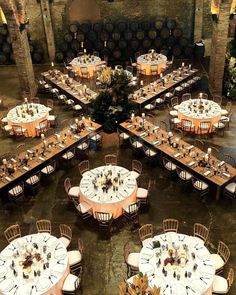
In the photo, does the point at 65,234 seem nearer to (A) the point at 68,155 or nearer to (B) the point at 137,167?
(A) the point at 68,155

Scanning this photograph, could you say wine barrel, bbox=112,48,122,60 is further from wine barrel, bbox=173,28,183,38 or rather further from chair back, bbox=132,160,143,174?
chair back, bbox=132,160,143,174

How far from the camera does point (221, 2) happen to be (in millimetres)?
13617

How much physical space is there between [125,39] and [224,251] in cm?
1296

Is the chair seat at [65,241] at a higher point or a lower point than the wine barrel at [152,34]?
lower

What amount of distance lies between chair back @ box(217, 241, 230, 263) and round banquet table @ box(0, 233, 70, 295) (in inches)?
129

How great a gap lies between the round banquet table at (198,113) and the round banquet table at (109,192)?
3.84m

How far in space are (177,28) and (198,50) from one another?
1.47m

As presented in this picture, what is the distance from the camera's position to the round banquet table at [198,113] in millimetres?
12930

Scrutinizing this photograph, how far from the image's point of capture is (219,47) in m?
14.5

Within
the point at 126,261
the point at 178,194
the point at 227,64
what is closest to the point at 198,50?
the point at 227,64

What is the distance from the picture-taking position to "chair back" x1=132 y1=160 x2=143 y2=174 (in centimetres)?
1116

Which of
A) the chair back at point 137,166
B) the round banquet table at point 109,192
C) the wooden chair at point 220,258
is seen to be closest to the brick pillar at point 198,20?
the chair back at point 137,166

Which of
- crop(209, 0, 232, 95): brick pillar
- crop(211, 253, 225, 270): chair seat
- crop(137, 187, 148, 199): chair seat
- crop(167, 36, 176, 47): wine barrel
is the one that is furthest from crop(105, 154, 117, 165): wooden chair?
crop(167, 36, 176, 47): wine barrel

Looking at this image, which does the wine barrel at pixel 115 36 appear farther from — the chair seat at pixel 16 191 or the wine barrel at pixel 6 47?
the chair seat at pixel 16 191
